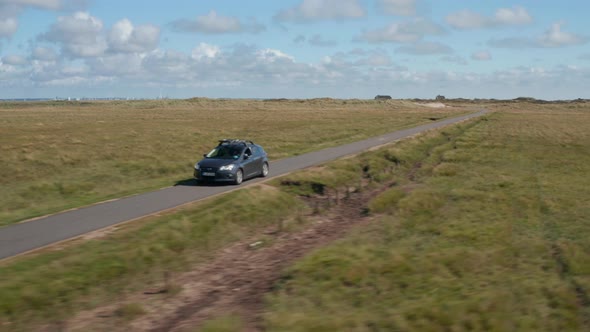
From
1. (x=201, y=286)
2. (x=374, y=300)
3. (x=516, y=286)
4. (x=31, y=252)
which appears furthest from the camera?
(x=31, y=252)

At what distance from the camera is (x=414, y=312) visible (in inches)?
324

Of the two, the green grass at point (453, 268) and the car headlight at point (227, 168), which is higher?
the car headlight at point (227, 168)

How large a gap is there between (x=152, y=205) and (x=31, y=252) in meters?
5.86

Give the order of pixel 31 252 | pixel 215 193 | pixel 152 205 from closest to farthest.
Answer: pixel 31 252, pixel 152 205, pixel 215 193

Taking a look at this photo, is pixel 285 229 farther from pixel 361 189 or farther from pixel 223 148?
pixel 223 148

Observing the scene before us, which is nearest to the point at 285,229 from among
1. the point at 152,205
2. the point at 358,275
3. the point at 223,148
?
the point at 152,205

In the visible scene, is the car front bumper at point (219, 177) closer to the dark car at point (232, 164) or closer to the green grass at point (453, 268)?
the dark car at point (232, 164)

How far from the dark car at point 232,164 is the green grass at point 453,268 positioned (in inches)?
236

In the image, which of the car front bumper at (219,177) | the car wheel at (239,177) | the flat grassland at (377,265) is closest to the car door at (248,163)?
the car wheel at (239,177)

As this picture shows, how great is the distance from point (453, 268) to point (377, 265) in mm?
1268

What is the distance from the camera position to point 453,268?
34.6 feet

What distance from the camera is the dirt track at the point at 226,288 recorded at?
8.42 meters

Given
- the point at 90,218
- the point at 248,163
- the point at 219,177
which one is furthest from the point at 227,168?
the point at 90,218

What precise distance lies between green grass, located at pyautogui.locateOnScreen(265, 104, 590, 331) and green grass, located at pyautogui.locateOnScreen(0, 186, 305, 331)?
8.39 feet
